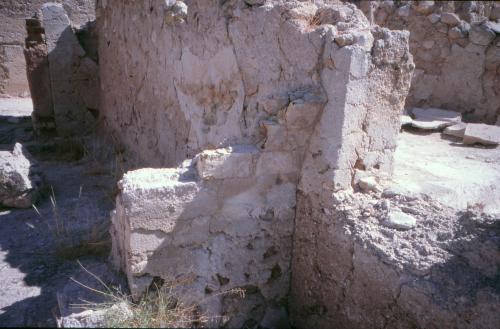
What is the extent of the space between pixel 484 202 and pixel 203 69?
197 cm

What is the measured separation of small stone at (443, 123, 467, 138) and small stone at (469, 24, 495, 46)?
1338 millimetres

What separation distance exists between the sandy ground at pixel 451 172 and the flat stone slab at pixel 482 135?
0.25 ft

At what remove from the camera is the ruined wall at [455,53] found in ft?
16.9

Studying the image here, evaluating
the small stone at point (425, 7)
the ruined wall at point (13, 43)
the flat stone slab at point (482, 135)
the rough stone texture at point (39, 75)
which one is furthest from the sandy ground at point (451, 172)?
the ruined wall at point (13, 43)

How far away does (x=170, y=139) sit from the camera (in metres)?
3.52

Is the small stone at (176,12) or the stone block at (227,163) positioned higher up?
the small stone at (176,12)

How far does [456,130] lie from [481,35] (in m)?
1.58

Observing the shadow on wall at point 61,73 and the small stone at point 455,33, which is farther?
the shadow on wall at point 61,73

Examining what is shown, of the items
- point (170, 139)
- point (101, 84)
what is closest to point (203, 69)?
point (170, 139)

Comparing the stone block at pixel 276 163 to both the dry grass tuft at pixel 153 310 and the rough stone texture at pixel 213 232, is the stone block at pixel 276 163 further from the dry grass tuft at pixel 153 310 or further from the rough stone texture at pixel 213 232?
the dry grass tuft at pixel 153 310

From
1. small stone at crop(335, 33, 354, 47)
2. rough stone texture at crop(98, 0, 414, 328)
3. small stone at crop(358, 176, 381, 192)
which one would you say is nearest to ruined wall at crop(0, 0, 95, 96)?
rough stone texture at crop(98, 0, 414, 328)

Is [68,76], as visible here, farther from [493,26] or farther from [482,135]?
A: [493,26]

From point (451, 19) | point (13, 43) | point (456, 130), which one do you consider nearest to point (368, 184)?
point (456, 130)

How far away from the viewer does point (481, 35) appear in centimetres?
512
